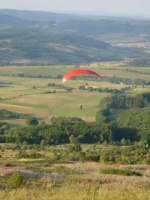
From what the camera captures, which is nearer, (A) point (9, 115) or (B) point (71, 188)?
(B) point (71, 188)

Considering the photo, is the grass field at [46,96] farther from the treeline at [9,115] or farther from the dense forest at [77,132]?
the dense forest at [77,132]

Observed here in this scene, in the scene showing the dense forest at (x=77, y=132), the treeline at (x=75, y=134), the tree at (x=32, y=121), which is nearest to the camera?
the treeline at (x=75, y=134)

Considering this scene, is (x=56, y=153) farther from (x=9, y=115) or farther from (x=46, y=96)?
(x=46, y=96)

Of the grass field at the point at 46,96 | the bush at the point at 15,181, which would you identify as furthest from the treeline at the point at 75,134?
the bush at the point at 15,181

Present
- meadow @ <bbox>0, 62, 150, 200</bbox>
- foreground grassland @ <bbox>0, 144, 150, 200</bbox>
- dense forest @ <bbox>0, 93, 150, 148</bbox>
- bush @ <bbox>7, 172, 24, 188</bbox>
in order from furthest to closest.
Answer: dense forest @ <bbox>0, 93, 150, 148</bbox> → bush @ <bbox>7, 172, 24, 188</bbox> → meadow @ <bbox>0, 62, 150, 200</bbox> → foreground grassland @ <bbox>0, 144, 150, 200</bbox>

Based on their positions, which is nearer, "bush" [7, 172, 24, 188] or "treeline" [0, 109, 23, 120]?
"bush" [7, 172, 24, 188]

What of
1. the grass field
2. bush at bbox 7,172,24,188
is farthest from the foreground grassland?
the grass field

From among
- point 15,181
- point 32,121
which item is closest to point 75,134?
point 32,121

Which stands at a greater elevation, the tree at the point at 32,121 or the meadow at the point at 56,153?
the meadow at the point at 56,153

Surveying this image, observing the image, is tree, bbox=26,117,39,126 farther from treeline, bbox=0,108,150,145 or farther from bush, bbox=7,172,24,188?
bush, bbox=7,172,24,188

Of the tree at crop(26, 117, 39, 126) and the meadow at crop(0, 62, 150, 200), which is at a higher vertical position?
the meadow at crop(0, 62, 150, 200)

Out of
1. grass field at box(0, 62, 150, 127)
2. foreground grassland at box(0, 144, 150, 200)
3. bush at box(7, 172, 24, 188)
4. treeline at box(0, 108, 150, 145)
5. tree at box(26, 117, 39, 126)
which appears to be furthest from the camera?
grass field at box(0, 62, 150, 127)
